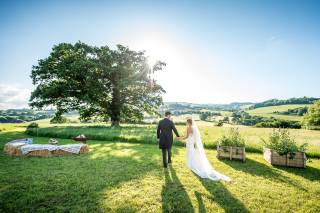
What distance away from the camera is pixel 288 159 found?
1048cm

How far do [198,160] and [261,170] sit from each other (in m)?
3.24

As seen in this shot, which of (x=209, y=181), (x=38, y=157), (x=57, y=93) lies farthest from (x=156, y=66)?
(x=209, y=181)

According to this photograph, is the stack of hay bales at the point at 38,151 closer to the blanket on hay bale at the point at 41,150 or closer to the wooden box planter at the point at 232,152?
the blanket on hay bale at the point at 41,150

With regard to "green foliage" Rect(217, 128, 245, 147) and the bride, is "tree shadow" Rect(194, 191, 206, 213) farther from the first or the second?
"green foliage" Rect(217, 128, 245, 147)

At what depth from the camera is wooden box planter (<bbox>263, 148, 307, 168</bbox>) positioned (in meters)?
10.3

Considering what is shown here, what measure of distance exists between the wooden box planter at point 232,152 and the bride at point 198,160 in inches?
103

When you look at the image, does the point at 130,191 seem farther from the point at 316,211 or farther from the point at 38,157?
the point at 38,157

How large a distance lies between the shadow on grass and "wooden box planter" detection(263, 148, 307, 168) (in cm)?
638

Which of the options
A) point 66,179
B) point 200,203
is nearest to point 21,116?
point 66,179

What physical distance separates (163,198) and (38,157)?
9.53 m

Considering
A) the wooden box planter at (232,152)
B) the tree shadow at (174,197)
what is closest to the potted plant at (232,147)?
the wooden box planter at (232,152)

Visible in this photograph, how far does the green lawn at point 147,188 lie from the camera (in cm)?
577

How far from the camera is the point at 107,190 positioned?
686 cm

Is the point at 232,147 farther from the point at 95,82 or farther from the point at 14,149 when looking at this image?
the point at 95,82
